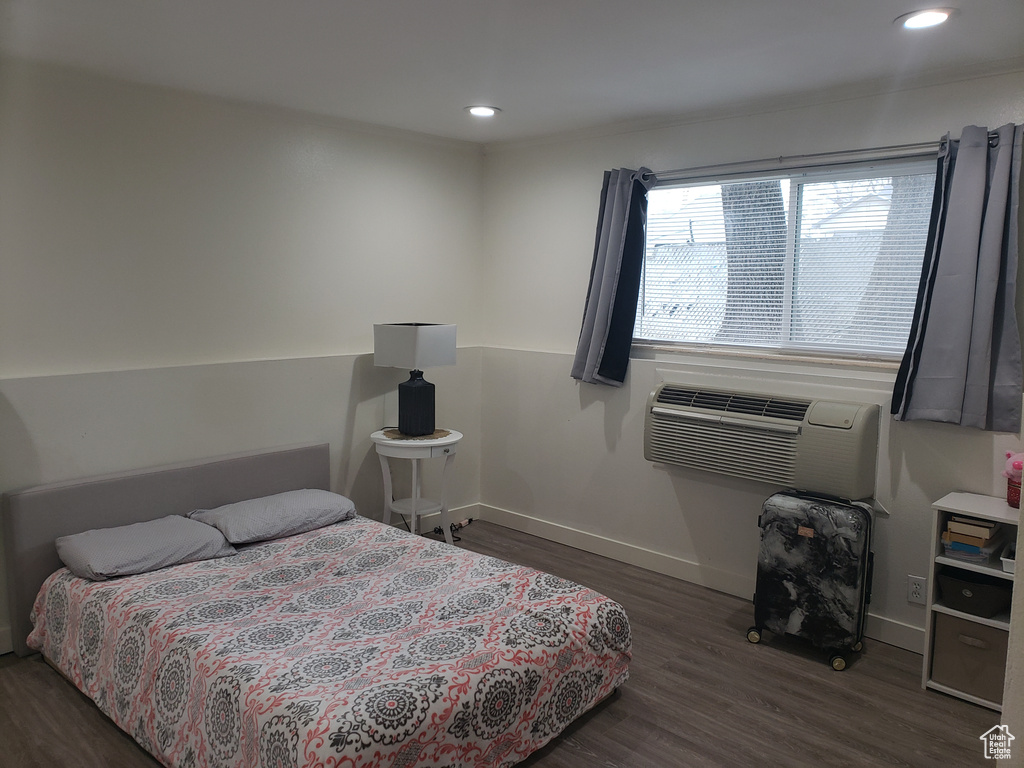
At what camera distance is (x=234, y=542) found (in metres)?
3.13

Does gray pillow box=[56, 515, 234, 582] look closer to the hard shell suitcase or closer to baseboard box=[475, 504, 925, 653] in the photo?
baseboard box=[475, 504, 925, 653]

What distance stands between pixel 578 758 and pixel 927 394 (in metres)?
1.93

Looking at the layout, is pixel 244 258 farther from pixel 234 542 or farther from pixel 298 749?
pixel 298 749

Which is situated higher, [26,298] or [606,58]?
[606,58]

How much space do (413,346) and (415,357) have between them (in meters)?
0.06

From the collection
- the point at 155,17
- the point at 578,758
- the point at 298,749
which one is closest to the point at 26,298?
the point at 155,17

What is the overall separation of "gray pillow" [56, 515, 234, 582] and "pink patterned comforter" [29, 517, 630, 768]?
0.05 metres

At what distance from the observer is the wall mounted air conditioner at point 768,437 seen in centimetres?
301

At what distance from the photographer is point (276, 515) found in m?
3.31

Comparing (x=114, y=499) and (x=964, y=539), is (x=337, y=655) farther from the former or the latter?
(x=964, y=539)

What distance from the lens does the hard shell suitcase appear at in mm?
2891

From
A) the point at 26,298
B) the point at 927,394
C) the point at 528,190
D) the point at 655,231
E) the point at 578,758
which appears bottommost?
the point at 578,758

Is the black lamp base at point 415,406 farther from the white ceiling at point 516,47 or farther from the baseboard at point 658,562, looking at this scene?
the white ceiling at point 516,47

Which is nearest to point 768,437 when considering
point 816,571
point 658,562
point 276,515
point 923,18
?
point 816,571
